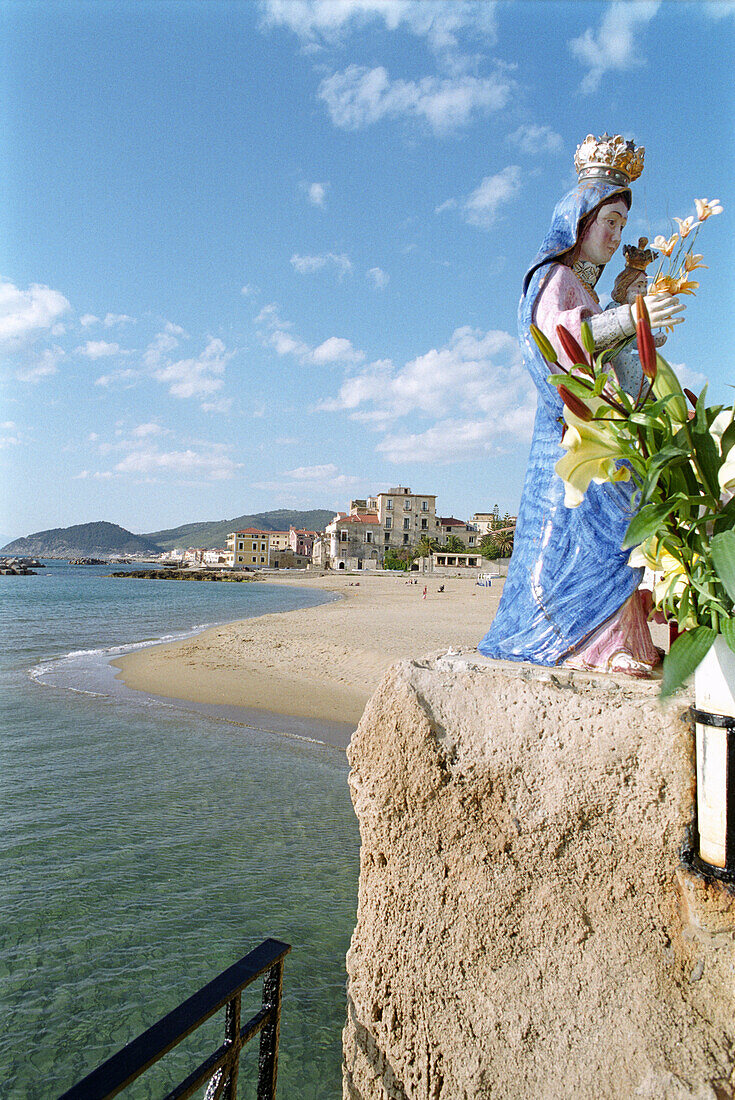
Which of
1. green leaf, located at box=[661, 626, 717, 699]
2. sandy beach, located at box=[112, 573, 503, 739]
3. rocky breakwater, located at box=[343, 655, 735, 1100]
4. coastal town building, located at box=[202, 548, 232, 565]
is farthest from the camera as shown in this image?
coastal town building, located at box=[202, 548, 232, 565]

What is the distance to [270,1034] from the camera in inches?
62.7

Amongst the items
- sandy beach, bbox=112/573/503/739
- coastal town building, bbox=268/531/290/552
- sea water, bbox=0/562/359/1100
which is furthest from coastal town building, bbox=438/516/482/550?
sea water, bbox=0/562/359/1100

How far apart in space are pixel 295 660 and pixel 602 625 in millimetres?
13554

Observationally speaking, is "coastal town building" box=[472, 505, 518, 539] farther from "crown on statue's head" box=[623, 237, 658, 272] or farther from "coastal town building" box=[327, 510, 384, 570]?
"crown on statue's head" box=[623, 237, 658, 272]

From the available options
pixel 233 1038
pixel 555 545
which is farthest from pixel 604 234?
pixel 233 1038

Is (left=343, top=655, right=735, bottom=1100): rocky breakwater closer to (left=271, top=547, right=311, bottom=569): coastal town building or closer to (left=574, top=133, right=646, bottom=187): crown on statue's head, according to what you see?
(left=574, top=133, right=646, bottom=187): crown on statue's head

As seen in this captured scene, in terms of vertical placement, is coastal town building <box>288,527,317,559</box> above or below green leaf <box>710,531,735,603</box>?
above

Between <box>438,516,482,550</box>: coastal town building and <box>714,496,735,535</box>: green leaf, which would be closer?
<box>714,496,735,535</box>: green leaf

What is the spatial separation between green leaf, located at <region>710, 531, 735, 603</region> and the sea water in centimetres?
314

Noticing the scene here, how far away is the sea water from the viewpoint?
319cm

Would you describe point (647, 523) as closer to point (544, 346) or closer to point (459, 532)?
point (544, 346)

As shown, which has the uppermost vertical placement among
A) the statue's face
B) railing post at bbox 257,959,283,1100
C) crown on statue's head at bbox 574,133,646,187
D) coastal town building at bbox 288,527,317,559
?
coastal town building at bbox 288,527,317,559

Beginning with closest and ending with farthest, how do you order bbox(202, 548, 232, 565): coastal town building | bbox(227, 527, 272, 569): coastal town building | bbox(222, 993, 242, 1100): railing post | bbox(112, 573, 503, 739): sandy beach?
bbox(222, 993, 242, 1100): railing post < bbox(112, 573, 503, 739): sandy beach < bbox(227, 527, 272, 569): coastal town building < bbox(202, 548, 232, 565): coastal town building

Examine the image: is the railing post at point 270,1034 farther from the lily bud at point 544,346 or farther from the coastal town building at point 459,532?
the coastal town building at point 459,532
